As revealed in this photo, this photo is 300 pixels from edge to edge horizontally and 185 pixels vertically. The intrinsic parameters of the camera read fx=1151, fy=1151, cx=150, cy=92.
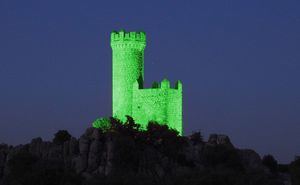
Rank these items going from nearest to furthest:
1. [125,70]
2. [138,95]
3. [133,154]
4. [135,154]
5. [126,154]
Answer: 1. [126,154]
2. [133,154]
3. [135,154]
4. [138,95]
5. [125,70]

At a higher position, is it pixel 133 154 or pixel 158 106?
pixel 158 106

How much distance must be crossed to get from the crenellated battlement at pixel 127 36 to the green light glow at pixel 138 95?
69 centimetres

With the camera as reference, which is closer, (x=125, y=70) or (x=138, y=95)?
(x=138, y=95)

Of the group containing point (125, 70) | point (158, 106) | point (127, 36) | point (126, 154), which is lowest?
point (126, 154)

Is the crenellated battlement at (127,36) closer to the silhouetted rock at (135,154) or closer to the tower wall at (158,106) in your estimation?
the tower wall at (158,106)

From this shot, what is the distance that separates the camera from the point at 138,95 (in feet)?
339

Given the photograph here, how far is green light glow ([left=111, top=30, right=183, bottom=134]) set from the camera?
103062 mm

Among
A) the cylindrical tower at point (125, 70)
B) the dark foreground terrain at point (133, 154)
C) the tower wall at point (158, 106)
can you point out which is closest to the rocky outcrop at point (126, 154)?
the dark foreground terrain at point (133, 154)

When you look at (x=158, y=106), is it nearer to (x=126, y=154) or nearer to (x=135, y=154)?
(x=135, y=154)

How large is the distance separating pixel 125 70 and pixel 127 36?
3.86m

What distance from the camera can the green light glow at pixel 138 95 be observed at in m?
103

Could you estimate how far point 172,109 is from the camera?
103m

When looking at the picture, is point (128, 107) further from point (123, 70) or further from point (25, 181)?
point (25, 181)

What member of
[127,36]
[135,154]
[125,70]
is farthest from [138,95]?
[135,154]
